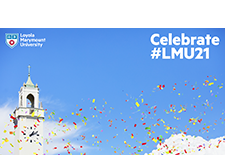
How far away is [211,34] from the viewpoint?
1430 cm

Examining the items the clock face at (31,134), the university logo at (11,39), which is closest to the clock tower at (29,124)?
the clock face at (31,134)

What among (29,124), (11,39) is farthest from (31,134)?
(11,39)

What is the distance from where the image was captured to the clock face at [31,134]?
2591cm

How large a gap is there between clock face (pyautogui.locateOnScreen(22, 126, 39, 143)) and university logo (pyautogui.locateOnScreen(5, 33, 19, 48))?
42.0ft

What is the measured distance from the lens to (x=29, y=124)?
26.7 m

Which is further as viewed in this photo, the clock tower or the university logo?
the clock tower

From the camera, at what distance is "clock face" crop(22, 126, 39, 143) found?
2591 centimetres

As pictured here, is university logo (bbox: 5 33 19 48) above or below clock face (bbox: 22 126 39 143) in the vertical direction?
above

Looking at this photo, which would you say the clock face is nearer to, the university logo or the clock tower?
the clock tower

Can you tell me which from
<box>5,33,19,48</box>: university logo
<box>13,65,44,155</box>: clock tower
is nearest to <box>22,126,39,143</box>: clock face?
<box>13,65,44,155</box>: clock tower
